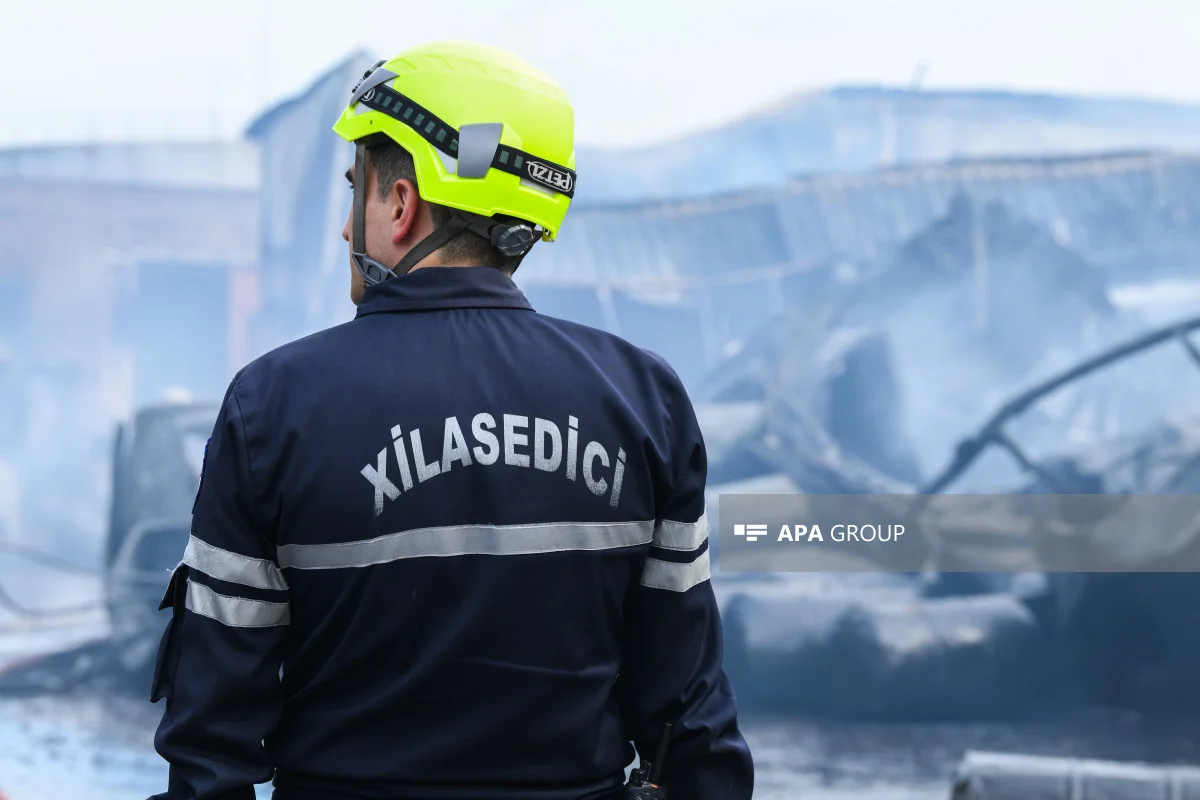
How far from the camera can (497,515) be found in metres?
0.91

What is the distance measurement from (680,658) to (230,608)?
16.2 inches

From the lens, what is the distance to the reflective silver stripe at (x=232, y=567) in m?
0.88

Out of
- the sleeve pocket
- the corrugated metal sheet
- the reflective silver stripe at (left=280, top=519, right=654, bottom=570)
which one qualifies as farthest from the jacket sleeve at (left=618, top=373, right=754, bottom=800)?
the corrugated metal sheet

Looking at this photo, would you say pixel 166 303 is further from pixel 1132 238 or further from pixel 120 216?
pixel 1132 238

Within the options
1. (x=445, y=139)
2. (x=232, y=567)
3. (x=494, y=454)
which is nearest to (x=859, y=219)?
(x=445, y=139)

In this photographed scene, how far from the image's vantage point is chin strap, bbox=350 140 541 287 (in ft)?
3.28

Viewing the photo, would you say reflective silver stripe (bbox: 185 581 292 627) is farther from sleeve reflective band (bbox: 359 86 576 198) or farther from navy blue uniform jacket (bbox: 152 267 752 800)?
sleeve reflective band (bbox: 359 86 576 198)

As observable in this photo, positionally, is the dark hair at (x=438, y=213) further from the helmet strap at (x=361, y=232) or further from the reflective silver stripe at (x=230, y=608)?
the reflective silver stripe at (x=230, y=608)

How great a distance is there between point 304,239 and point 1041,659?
2366 millimetres

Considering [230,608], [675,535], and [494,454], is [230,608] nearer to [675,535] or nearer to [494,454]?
[494,454]

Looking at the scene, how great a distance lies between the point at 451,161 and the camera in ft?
3.24

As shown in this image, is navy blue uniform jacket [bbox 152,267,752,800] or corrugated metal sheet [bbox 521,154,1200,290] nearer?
navy blue uniform jacket [bbox 152,267,752,800]

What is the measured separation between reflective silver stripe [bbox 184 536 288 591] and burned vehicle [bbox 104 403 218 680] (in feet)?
7.80

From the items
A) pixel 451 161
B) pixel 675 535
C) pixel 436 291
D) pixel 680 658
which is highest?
pixel 451 161
